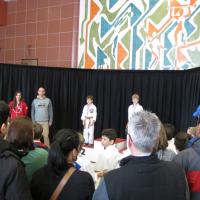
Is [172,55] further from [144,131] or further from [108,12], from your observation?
[144,131]

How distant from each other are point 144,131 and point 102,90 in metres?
6.90

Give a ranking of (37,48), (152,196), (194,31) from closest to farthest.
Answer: (152,196)
(194,31)
(37,48)

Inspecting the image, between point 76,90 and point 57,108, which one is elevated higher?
point 76,90

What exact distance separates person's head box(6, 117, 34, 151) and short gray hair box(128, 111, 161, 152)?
0.63 meters

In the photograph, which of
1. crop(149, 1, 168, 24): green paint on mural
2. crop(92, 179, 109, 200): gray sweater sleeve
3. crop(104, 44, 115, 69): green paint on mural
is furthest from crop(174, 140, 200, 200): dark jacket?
crop(104, 44, 115, 69): green paint on mural

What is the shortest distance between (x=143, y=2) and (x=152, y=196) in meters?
7.03

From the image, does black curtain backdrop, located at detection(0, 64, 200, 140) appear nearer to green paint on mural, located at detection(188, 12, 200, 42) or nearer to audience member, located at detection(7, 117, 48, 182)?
green paint on mural, located at detection(188, 12, 200, 42)

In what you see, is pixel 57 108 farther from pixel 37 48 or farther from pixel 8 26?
pixel 8 26

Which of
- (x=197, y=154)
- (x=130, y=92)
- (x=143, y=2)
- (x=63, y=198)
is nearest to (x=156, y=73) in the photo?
(x=130, y=92)

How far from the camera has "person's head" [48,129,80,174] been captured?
1.54 meters

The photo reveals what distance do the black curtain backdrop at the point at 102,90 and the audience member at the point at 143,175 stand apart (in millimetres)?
5621

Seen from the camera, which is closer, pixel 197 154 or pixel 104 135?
pixel 197 154

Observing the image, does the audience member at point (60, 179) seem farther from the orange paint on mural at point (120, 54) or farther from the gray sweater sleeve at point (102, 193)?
the orange paint on mural at point (120, 54)

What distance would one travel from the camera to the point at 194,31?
696cm
